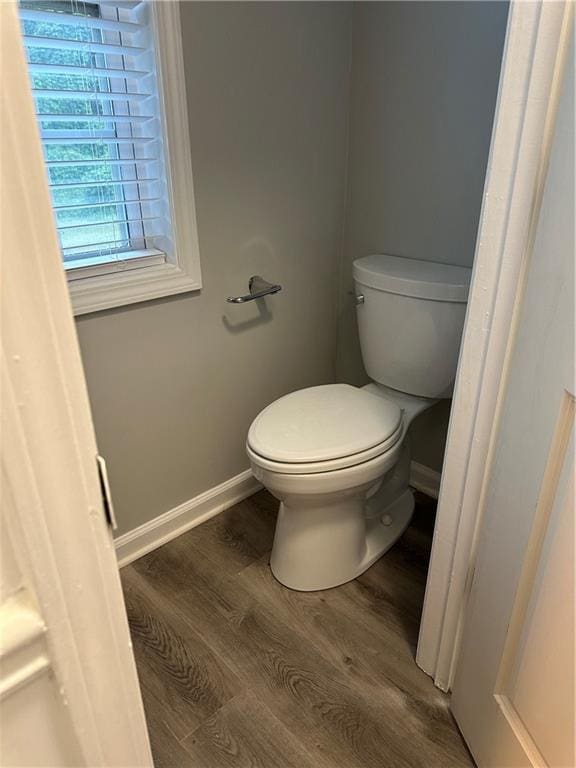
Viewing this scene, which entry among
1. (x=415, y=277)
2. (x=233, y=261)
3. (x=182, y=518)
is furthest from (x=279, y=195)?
(x=182, y=518)

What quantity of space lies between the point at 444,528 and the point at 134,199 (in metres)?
1.13

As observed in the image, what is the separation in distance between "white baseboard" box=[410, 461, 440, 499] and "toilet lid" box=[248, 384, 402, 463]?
48cm

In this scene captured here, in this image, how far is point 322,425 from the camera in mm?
1470

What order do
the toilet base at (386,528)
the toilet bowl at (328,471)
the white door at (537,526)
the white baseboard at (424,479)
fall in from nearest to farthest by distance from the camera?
1. the white door at (537,526)
2. the toilet bowl at (328,471)
3. the toilet base at (386,528)
4. the white baseboard at (424,479)

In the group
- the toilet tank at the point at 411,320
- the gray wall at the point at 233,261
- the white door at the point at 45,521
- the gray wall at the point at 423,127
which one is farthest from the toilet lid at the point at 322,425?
the white door at the point at 45,521

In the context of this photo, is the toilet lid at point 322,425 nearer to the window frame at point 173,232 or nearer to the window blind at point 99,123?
the window frame at point 173,232

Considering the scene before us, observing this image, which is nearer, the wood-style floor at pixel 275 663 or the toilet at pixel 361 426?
the wood-style floor at pixel 275 663

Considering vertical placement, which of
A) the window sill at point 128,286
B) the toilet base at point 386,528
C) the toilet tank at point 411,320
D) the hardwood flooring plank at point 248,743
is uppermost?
the window sill at point 128,286

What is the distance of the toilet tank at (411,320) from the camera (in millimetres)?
1500

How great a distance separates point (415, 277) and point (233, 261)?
0.53m

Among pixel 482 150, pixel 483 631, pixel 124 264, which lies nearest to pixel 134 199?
pixel 124 264

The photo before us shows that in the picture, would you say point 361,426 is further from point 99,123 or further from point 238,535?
point 99,123

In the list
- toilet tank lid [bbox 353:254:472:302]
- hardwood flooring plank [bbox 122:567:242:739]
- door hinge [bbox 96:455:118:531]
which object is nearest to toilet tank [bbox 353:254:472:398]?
toilet tank lid [bbox 353:254:472:302]

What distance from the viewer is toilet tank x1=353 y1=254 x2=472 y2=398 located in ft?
4.92
